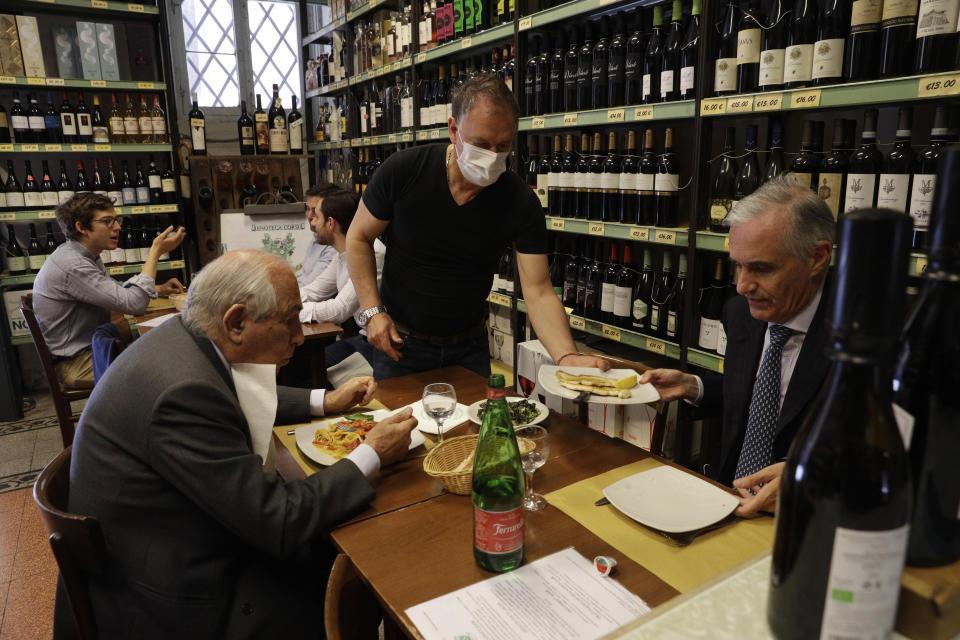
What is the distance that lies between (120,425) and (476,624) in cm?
84

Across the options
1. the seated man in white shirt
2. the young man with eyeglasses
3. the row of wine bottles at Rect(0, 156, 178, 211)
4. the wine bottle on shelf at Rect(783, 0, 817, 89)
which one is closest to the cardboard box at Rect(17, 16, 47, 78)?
the row of wine bottles at Rect(0, 156, 178, 211)

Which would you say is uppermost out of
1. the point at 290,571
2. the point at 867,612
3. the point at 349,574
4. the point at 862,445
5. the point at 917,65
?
the point at 917,65

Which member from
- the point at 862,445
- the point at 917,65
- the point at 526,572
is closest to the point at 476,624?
the point at 526,572

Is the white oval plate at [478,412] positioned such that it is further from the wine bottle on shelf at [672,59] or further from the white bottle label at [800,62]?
the wine bottle on shelf at [672,59]

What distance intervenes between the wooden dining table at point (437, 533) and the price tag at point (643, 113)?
4.75 ft

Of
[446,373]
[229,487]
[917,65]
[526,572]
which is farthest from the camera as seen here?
[446,373]

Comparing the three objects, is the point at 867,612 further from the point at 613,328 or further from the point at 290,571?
the point at 613,328

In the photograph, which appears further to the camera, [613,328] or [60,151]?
[60,151]

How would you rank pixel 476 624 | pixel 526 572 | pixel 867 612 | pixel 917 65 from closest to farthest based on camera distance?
1. pixel 867 612
2. pixel 476 624
3. pixel 526 572
4. pixel 917 65

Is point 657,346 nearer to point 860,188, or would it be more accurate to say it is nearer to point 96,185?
point 860,188

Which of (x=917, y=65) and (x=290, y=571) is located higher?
(x=917, y=65)

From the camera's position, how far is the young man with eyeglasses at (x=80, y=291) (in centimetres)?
358

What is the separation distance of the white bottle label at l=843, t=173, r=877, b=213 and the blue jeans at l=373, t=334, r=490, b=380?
1.43 metres

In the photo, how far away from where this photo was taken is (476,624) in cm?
98
